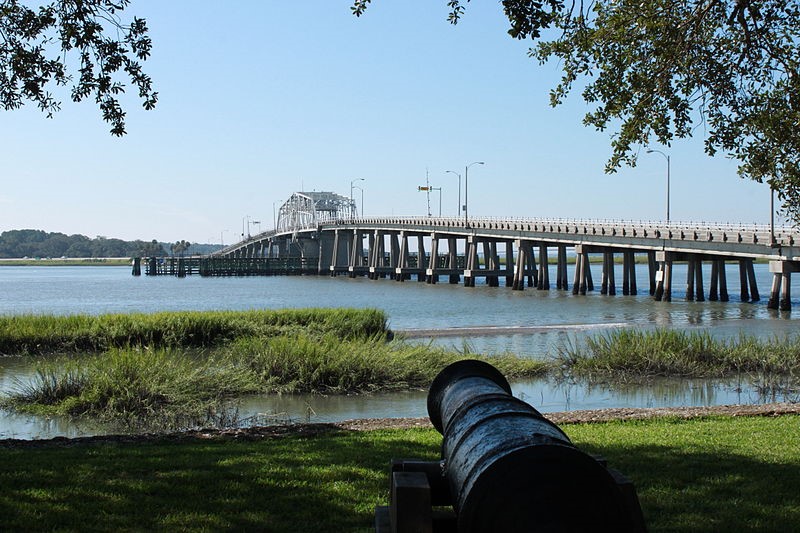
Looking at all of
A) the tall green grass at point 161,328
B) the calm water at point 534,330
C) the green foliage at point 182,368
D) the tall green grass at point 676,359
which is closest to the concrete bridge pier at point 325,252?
the calm water at point 534,330

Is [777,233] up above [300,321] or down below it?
above

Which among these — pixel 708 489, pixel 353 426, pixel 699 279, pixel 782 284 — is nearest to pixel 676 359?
pixel 353 426

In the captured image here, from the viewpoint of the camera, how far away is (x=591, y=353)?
2120cm

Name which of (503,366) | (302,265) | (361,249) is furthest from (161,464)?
(302,265)

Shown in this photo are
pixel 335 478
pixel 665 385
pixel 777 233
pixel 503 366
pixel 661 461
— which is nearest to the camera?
pixel 335 478

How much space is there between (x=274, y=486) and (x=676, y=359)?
13024 mm

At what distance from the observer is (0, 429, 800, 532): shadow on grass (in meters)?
6.52

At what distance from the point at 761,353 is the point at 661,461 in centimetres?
1219

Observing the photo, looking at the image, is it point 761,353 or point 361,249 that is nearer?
point 761,353

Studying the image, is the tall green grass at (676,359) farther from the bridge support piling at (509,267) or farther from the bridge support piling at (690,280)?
the bridge support piling at (509,267)

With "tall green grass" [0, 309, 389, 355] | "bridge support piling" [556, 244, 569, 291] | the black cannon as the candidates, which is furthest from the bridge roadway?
the black cannon

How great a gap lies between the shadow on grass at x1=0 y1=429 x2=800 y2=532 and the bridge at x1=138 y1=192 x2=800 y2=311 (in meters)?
41.5

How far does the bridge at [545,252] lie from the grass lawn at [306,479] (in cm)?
4047

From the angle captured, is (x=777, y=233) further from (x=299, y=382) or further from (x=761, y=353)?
(x=299, y=382)
